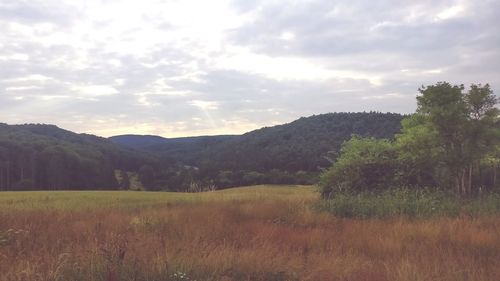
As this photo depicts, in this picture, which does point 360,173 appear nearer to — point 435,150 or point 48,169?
point 435,150

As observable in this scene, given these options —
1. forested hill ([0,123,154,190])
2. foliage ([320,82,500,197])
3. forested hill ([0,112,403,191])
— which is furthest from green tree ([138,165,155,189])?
foliage ([320,82,500,197])

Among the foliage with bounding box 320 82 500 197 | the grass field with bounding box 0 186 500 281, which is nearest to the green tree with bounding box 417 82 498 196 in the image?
the foliage with bounding box 320 82 500 197

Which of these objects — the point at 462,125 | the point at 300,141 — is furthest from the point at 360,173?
the point at 300,141

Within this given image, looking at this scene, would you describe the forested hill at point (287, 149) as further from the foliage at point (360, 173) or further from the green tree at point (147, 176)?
the foliage at point (360, 173)

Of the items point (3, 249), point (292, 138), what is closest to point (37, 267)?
point (3, 249)

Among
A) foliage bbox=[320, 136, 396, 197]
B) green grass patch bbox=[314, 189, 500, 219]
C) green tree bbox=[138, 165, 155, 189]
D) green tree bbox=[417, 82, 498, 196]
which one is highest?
green tree bbox=[417, 82, 498, 196]

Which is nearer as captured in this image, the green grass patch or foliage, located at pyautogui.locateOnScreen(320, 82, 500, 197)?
the green grass patch

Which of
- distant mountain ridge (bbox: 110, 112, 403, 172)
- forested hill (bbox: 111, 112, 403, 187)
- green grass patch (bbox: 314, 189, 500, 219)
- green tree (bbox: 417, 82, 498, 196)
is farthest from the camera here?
distant mountain ridge (bbox: 110, 112, 403, 172)

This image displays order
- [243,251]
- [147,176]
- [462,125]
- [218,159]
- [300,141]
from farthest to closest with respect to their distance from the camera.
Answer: [218,159], [300,141], [147,176], [462,125], [243,251]

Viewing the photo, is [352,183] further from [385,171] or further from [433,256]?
[433,256]

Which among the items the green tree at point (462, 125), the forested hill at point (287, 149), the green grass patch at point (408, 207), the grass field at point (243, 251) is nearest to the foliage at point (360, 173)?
the green tree at point (462, 125)

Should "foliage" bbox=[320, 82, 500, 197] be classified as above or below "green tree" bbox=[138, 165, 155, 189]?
above

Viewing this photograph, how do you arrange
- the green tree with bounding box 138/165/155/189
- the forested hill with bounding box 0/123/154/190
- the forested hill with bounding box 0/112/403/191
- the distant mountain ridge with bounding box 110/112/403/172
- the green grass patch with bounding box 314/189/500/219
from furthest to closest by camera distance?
1. the green tree with bounding box 138/165/155/189
2. the distant mountain ridge with bounding box 110/112/403/172
3. the forested hill with bounding box 0/123/154/190
4. the forested hill with bounding box 0/112/403/191
5. the green grass patch with bounding box 314/189/500/219

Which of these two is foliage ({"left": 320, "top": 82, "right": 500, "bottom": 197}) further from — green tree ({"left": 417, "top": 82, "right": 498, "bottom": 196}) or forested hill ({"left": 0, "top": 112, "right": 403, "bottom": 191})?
forested hill ({"left": 0, "top": 112, "right": 403, "bottom": 191})
